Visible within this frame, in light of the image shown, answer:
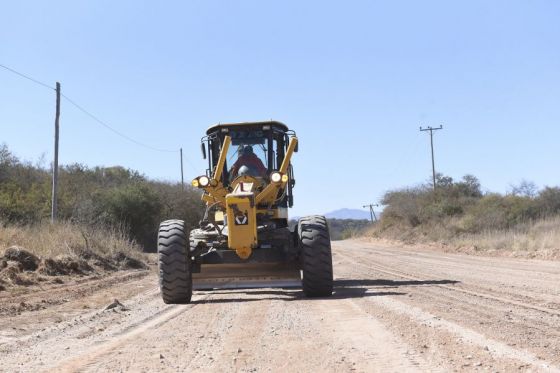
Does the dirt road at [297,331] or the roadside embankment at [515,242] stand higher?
the roadside embankment at [515,242]

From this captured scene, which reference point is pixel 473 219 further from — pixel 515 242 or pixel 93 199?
pixel 93 199

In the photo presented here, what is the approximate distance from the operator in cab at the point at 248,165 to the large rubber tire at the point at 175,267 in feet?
7.47

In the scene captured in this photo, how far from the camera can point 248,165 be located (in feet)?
39.4

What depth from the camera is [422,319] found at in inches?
270

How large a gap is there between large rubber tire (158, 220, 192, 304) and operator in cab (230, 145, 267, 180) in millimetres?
2277

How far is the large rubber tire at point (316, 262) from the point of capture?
9906mm

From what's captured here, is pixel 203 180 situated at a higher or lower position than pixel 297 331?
higher

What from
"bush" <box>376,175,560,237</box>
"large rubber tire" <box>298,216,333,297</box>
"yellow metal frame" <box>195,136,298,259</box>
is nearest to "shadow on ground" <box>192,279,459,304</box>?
"large rubber tire" <box>298,216,333,297</box>

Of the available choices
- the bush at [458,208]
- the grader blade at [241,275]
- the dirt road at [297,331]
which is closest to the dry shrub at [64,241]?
the dirt road at [297,331]

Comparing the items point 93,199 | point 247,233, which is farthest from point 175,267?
point 93,199

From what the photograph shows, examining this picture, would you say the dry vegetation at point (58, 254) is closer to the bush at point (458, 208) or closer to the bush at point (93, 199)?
the bush at point (93, 199)

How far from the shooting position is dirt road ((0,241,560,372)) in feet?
16.4

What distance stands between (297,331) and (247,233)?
11.5 feet

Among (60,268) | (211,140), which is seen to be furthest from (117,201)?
(211,140)
